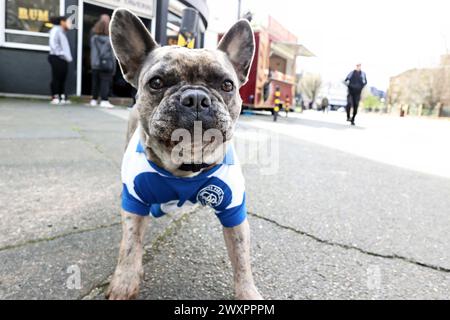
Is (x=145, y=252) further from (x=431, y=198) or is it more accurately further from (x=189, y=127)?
(x=431, y=198)

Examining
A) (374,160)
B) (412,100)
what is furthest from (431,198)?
(412,100)

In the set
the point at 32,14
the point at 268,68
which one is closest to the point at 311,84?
the point at 268,68

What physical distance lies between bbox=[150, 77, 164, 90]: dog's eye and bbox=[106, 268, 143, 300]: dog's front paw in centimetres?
92

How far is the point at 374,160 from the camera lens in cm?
511

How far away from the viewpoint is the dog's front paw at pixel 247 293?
5.13 ft

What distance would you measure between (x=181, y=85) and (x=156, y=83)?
0.14 m

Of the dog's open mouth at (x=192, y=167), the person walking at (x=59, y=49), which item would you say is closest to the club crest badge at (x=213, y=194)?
the dog's open mouth at (x=192, y=167)

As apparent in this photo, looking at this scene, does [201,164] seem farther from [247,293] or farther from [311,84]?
[311,84]

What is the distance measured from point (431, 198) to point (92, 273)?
10.0 feet

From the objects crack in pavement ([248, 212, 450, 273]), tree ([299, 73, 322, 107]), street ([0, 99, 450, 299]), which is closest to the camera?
street ([0, 99, 450, 299])

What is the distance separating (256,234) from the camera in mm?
2252

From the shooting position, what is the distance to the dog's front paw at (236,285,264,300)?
5.13ft

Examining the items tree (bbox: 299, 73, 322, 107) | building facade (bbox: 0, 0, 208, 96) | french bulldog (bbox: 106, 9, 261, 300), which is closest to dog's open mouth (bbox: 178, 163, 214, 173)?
french bulldog (bbox: 106, 9, 261, 300)

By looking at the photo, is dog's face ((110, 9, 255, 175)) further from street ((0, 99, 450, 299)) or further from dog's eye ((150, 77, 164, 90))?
street ((0, 99, 450, 299))
